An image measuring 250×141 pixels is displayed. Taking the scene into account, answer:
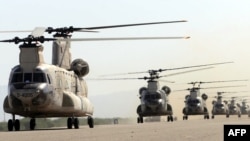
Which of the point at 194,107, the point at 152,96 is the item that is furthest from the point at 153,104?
the point at 194,107

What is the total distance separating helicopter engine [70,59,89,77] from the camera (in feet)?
119

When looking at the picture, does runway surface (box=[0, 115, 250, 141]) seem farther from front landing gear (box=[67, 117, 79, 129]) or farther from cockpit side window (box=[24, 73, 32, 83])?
front landing gear (box=[67, 117, 79, 129])

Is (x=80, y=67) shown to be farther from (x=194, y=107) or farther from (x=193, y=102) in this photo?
(x=193, y=102)

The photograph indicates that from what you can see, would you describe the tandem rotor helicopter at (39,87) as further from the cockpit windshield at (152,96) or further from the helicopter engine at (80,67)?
the cockpit windshield at (152,96)

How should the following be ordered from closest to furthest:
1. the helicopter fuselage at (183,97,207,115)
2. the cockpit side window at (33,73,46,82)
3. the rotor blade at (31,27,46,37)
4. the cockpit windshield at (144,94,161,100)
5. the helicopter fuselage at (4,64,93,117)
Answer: the helicopter fuselage at (4,64,93,117) → the cockpit side window at (33,73,46,82) → the rotor blade at (31,27,46,37) → the cockpit windshield at (144,94,161,100) → the helicopter fuselage at (183,97,207,115)

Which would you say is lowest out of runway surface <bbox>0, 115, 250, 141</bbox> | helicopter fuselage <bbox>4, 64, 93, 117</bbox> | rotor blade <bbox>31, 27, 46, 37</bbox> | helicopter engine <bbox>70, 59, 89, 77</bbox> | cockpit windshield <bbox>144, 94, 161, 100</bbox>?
runway surface <bbox>0, 115, 250, 141</bbox>

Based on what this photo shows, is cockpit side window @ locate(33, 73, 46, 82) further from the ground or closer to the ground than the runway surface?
further from the ground

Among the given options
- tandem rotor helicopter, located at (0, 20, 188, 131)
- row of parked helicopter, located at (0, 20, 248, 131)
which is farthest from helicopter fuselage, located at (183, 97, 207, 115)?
tandem rotor helicopter, located at (0, 20, 188, 131)

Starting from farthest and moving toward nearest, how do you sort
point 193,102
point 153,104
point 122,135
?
point 193,102 < point 153,104 < point 122,135

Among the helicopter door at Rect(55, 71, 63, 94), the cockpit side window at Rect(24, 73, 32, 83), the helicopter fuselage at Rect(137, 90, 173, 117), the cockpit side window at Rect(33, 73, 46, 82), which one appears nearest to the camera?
the cockpit side window at Rect(24, 73, 32, 83)

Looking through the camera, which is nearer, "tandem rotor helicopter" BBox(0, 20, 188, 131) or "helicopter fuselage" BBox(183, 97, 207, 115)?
"tandem rotor helicopter" BBox(0, 20, 188, 131)

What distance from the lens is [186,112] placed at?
8112 centimetres

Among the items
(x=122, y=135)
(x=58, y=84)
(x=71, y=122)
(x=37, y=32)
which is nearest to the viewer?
(x=122, y=135)

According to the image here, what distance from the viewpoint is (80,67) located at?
119 feet
